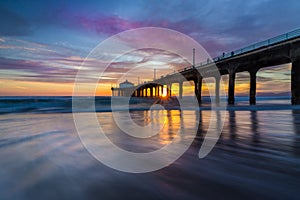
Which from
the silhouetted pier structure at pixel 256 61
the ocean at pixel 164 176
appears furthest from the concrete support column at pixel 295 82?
the ocean at pixel 164 176

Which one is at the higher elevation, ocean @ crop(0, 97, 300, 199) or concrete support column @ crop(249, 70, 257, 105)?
concrete support column @ crop(249, 70, 257, 105)

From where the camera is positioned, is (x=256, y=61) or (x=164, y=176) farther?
(x=256, y=61)

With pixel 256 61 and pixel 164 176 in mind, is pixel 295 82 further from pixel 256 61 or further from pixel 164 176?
pixel 164 176

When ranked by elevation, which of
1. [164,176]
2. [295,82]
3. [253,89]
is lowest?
[164,176]

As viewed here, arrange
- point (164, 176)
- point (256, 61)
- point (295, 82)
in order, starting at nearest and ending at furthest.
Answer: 1. point (164, 176)
2. point (295, 82)
3. point (256, 61)

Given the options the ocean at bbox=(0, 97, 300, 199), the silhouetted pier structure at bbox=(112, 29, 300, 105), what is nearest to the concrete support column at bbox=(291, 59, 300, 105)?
the silhouetted pier structure at bbox=(112, 29, 300, 105)

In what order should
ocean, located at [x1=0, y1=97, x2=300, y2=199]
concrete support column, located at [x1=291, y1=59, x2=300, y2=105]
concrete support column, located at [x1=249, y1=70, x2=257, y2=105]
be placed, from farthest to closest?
concrete support column, located at [x1=249, y1=70, x2=257, y2=105] → concrete support column, located at [x1=291, y1=59, x2=300, y2=105] → ocean, located at [x1=0, y1=97, x2=300, y2=199]

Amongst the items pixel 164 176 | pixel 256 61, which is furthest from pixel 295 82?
pixel 164 176

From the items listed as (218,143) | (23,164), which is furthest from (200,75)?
(23,164)

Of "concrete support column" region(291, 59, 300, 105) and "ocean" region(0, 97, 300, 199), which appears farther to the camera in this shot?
"concrete support column" region(291, 59, 300, 105)

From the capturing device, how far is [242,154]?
4.14 m

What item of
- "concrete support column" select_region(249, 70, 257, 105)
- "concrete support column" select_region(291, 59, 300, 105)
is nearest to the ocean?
"concrete support column" select_region(291, 59, 300, 105)

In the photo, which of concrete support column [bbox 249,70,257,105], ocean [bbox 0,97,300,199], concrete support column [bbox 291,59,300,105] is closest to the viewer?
ocean [bbox 0,97,300,199]

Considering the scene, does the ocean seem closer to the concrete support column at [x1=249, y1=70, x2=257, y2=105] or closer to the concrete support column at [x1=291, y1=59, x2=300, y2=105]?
the concrete support column at [x1=291, y1=59, x2=300, y2=105]
